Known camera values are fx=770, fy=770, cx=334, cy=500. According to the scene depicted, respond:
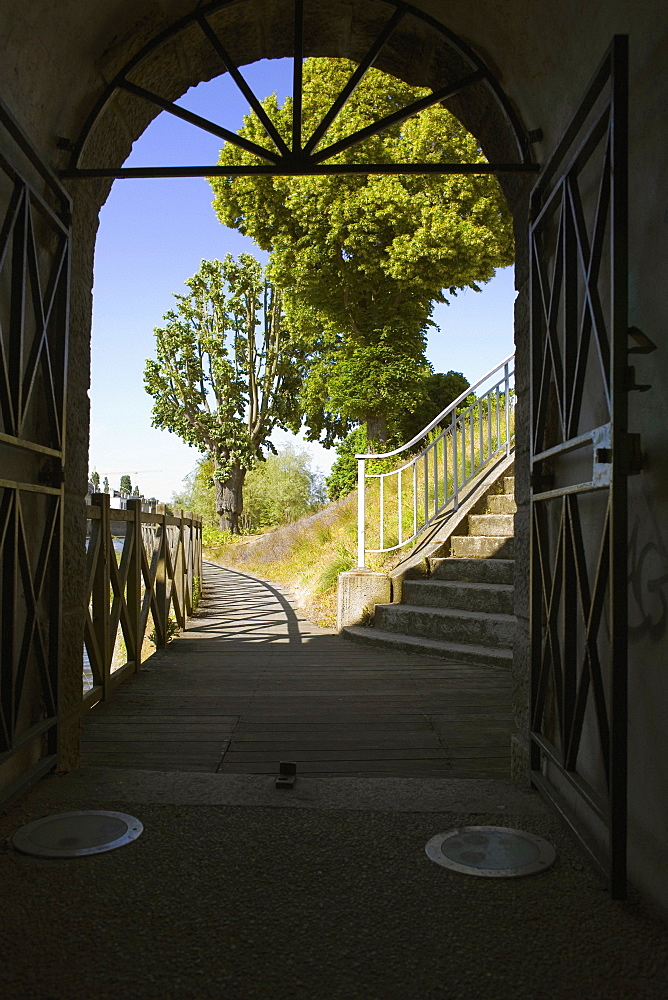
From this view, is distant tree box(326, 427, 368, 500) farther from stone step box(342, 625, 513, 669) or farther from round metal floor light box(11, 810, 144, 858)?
round metal floor light box(11, 810, 144, 858)

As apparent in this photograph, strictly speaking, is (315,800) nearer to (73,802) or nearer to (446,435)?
(73,802)

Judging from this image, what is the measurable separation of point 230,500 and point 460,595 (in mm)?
16910

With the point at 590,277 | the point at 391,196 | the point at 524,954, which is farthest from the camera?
the point at 391,196

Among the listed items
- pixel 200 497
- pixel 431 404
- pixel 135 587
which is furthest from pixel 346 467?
pixel 200 497

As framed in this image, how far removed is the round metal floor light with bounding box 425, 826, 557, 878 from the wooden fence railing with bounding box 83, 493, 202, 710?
236 centimetres

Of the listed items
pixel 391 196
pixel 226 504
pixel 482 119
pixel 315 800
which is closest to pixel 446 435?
pixel 482 119

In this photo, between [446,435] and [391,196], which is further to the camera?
[391,196]

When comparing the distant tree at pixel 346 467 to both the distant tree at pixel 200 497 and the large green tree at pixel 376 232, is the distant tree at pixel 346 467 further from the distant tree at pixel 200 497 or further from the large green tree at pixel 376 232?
the distant tree at pixel 200 497

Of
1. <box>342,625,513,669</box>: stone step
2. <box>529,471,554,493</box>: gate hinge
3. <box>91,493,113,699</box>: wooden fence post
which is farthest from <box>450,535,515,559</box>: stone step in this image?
<box>529,471,554,493</box>: gate hinge

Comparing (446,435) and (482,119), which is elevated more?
A: (482,119)

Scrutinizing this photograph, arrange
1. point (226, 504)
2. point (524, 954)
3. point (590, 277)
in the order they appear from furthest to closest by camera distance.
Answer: point (226, 504)
point (590, 277)
point (524, 954)

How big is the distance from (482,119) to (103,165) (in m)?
1.80

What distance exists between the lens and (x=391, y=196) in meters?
13.8

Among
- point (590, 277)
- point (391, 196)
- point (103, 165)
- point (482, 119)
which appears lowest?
point (590, 277)
